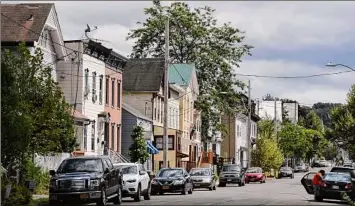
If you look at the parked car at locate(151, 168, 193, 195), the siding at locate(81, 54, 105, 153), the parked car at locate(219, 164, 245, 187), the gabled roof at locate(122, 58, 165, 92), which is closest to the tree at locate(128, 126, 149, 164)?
the siding at locate(81, 54, 105, 153)

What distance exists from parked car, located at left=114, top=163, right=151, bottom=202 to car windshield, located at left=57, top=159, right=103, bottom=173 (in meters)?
3.99

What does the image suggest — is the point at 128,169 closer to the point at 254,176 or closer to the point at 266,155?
the point at 254,176

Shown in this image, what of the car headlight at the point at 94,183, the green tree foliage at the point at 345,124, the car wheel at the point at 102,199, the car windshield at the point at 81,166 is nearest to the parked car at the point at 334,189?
the car windshield at the point at 81,166

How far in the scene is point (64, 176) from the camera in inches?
974

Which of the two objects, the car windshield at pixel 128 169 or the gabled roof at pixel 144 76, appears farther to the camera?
the gabled roof at pixel 144 76

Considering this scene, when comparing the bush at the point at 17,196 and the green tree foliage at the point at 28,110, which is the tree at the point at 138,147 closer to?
the green tree foliage at the point at 28,110

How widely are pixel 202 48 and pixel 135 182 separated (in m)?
41.3

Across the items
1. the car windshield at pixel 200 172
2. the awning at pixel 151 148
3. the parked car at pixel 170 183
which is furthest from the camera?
the awning at pixel 151 148

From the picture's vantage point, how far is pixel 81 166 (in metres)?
25.7

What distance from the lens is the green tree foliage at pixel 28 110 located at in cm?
2506

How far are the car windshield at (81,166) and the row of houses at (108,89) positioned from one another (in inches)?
457

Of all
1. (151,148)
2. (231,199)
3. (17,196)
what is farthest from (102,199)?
(151,148)

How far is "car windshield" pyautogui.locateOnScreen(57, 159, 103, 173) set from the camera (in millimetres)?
25500

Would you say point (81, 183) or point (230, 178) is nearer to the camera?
point (81, 183)
